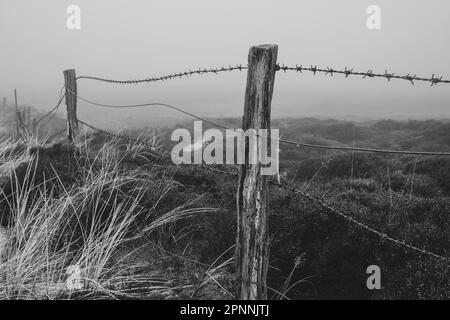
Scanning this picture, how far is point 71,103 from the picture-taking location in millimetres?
7570

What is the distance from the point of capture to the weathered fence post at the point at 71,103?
7543 mm

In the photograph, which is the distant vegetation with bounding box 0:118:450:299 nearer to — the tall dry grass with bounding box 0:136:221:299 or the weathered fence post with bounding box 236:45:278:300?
the tall dry grass with bounding box 0:136:221:299

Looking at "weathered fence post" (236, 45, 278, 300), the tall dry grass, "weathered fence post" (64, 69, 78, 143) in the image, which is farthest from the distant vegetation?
"weathered fence post" (64, 69, 78, 143)

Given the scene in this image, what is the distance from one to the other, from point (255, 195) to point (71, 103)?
17.3ft

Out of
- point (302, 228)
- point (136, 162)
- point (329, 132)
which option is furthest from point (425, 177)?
point (329, 132)

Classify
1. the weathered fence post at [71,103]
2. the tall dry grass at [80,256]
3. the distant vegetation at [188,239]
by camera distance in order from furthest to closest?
1. the weathered fence post at [71,103]
2. the distant vegetation at [188,239]
3. the tall dry grass at [80,256]

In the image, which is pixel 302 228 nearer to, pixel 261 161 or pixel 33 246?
pixel 261 161

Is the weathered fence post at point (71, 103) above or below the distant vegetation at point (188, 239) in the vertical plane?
above

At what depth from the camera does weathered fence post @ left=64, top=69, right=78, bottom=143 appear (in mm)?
7543

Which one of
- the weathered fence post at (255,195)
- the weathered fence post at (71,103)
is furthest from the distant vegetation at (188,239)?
the weathered fence post at (71,103)

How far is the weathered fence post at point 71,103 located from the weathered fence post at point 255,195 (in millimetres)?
4987

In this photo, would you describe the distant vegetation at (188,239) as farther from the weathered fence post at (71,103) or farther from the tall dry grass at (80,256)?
the weathered fence post at (71,103)

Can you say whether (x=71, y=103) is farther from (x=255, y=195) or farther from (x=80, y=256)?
A: (x=255, y=195)

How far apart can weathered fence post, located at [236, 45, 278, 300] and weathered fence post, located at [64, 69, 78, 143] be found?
16.4ft
